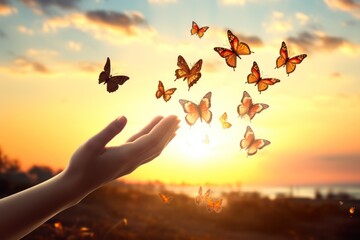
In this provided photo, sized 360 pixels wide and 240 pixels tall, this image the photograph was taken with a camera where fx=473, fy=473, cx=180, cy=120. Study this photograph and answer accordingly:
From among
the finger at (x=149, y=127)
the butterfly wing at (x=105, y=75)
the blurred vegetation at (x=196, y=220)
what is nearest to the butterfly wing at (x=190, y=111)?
the butterfly wing at (x=105, y=75)

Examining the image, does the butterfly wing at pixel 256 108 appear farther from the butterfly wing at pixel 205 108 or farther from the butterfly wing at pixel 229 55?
the butterfly wing at pixel 205 108

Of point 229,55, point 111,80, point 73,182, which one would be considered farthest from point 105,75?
point 73,182

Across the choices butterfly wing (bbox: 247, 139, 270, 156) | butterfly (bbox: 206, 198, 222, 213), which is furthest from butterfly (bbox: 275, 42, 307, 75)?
butterfly (bbox: 206, 198, 222, 213)

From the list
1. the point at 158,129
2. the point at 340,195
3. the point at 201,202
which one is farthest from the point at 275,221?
the point at 340,195

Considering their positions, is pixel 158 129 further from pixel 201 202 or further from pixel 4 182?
pixel 4 182

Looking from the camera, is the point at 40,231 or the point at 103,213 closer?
the point at 40,231

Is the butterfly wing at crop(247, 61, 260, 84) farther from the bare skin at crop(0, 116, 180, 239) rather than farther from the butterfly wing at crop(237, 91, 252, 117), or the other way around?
the bare skin at crop(0, 116, 180, 239)

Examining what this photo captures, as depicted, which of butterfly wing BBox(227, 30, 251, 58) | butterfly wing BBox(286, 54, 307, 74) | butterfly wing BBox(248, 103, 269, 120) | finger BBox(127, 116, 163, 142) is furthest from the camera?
butterfly wing BBox(248, 103, 269, 120)
